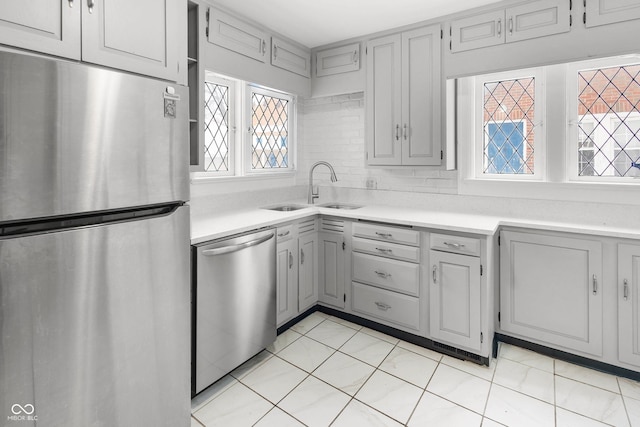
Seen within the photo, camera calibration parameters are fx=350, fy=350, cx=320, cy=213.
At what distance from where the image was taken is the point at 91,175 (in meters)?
1.20

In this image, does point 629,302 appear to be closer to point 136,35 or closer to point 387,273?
point 387,273

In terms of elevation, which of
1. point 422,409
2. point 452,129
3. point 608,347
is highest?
point 452,129

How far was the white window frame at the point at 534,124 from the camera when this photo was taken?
265 cm

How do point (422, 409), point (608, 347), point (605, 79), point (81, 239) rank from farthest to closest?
point (605, 79), point (608, 347), point (422, 409), point (81, 239)

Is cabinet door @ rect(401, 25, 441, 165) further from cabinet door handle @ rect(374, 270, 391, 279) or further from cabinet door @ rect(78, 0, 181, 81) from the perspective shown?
cabinet door @ rect(78, 0, 181, 81)

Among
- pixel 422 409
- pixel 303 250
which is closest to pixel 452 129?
pixel 303 250

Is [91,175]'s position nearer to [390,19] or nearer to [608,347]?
[390,19]

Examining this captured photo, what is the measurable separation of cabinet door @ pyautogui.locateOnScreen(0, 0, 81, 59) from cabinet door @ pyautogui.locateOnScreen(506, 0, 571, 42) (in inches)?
99.8

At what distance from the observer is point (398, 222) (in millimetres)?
2527

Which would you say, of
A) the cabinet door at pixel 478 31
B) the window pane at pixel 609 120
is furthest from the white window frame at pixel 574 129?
the cabinet door at pixel 478 31

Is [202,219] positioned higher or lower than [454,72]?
lower

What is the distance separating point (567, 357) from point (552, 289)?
0.45m

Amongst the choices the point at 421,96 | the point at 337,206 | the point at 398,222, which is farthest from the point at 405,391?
the point at 421,96

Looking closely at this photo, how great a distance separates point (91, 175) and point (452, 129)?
2.51 m
